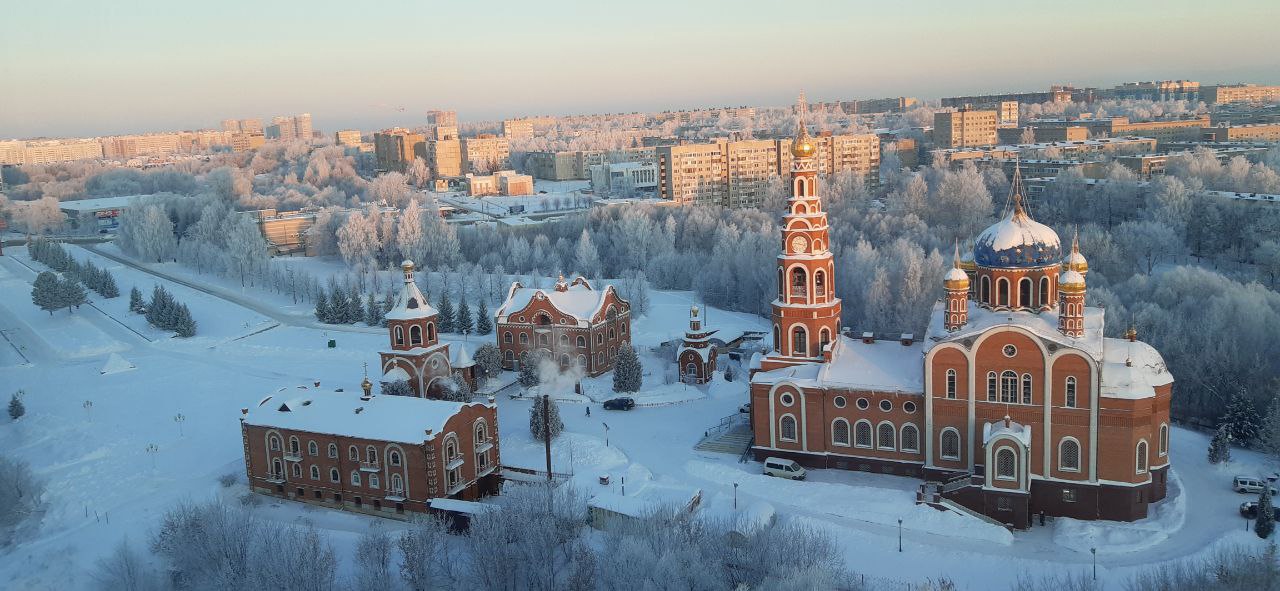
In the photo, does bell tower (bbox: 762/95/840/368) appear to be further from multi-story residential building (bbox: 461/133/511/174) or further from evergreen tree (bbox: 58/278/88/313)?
multi-story residential building (bbox: 461/133/511/174)

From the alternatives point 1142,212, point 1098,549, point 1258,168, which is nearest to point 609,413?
point 1098,549

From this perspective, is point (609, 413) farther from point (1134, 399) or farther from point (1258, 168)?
point (1258, 168)

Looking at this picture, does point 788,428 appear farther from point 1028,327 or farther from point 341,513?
point 341,513

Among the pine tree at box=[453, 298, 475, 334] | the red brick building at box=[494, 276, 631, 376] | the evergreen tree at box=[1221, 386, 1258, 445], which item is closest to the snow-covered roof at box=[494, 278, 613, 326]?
the red brick building at box=[494, 276, 631, 376]

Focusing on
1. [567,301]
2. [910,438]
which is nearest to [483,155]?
[567,301]

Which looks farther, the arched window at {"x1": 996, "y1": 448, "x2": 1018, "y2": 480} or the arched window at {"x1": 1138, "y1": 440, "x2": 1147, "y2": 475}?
the arched window at {"x1": 996, "y1": 448, "x2": 1018, "y2": 480}

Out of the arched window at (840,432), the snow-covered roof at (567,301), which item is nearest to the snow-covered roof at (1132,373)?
the arched window at (840,432)
